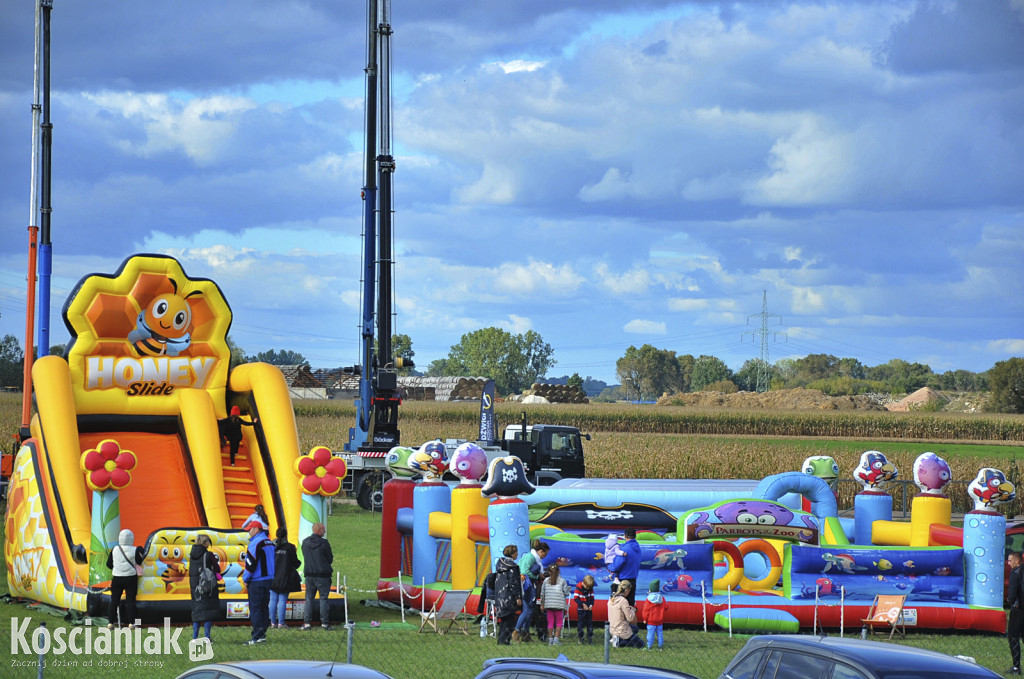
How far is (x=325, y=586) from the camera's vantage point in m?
13.4

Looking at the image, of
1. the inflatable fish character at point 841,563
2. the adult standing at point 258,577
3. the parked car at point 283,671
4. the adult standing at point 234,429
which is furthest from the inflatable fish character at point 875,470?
the parked car at point 283,671

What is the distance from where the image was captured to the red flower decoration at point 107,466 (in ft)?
43.2

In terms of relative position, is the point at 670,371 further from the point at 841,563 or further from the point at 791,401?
the point at 841,563

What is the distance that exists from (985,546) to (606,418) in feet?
145

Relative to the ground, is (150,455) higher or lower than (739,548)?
higher

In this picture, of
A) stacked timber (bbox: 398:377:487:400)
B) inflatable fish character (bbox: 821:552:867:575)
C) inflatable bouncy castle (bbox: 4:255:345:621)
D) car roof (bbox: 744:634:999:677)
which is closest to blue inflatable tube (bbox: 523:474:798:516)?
inflatable fish character (bbox: 821:552:867:575)

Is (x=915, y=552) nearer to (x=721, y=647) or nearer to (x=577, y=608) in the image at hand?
(x=721, y=647)

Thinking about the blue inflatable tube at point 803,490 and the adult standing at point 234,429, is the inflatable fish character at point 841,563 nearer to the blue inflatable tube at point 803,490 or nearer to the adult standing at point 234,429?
the blue inflatable tube at point 803,490

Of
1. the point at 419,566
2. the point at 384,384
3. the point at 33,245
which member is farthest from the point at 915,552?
the point at 384,384

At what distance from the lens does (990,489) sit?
1483cm

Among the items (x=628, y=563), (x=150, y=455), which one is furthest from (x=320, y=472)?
(x=628, y=563)

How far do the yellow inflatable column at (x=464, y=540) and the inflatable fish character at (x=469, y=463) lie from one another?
157 millimetres

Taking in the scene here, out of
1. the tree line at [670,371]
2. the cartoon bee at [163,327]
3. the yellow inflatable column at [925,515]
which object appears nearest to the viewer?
the yellow inflatable column at [925,515]

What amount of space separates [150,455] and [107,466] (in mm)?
2608
